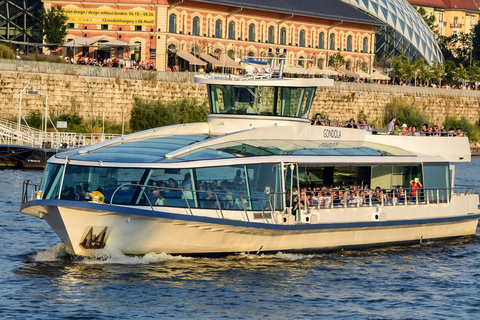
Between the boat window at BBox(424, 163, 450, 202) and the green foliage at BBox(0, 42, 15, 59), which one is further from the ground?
the green foliage at BBox(0, 42, 15, 59)

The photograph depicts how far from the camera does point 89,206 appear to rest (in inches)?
806

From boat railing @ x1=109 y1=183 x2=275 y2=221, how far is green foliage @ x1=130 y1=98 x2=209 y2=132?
137 feet

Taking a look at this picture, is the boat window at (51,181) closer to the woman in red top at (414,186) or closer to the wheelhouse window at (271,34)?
the woman in red top at (414,186)

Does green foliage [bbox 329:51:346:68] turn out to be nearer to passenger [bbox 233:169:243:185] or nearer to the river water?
the river water

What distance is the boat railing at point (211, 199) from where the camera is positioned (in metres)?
21.3

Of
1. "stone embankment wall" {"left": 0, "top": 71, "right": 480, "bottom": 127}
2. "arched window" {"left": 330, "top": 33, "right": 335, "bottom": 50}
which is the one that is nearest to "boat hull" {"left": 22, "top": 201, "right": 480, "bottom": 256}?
"stone embankment wall" {"left": 0, "top": 71, "right": 480, "bottom": 127}

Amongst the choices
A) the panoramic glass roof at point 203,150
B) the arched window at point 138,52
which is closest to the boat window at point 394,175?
the panoramic glass roof at point 203,150

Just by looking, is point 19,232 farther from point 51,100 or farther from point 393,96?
point 393,96

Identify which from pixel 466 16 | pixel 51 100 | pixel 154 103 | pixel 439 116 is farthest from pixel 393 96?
pixel 466 16

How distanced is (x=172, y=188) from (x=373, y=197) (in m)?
6.97

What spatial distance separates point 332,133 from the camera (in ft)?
88.3

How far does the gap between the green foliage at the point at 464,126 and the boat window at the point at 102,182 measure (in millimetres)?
71310

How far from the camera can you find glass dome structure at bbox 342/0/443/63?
4227 inches

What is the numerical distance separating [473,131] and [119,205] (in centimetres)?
7366
